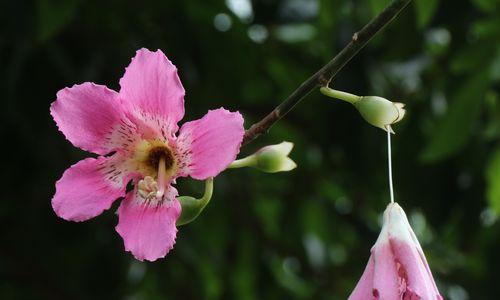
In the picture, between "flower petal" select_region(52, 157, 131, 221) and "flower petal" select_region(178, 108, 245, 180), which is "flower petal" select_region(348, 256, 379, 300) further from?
"flower petal" select_region(52, 157, 131, 221)

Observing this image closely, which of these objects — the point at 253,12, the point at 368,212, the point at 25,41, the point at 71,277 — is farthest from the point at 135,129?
the point at 368,212

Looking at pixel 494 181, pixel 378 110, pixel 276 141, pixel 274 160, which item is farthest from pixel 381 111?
pixel 276 141

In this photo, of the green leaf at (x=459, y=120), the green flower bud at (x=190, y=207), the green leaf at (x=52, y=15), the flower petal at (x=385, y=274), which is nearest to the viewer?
the flower petal at (x=385, y=274)

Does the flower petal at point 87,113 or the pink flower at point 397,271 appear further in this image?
the flower petal at point 87,113

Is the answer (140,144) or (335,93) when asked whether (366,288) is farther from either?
(140,144)

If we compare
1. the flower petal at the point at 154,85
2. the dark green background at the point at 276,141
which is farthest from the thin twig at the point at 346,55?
the dark green background at the point at 276,141

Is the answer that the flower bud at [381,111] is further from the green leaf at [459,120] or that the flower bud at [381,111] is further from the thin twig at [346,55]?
the green leaf at [459,120]

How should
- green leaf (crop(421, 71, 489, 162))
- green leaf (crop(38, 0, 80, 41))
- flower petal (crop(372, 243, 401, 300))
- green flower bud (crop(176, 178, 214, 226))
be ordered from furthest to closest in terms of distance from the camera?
green leaf (crop(421, 71, 489, 162)), green leaf (crop(38, 0, 80, 41)), green flower bud (crop(176, 178, 214, 226)), flower petal (crop(372, 243, 401, 300))

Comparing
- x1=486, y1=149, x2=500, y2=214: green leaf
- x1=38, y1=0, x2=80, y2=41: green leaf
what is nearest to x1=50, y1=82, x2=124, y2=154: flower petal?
x1=38, y1=0, x2=80, y2=41: green leaf
